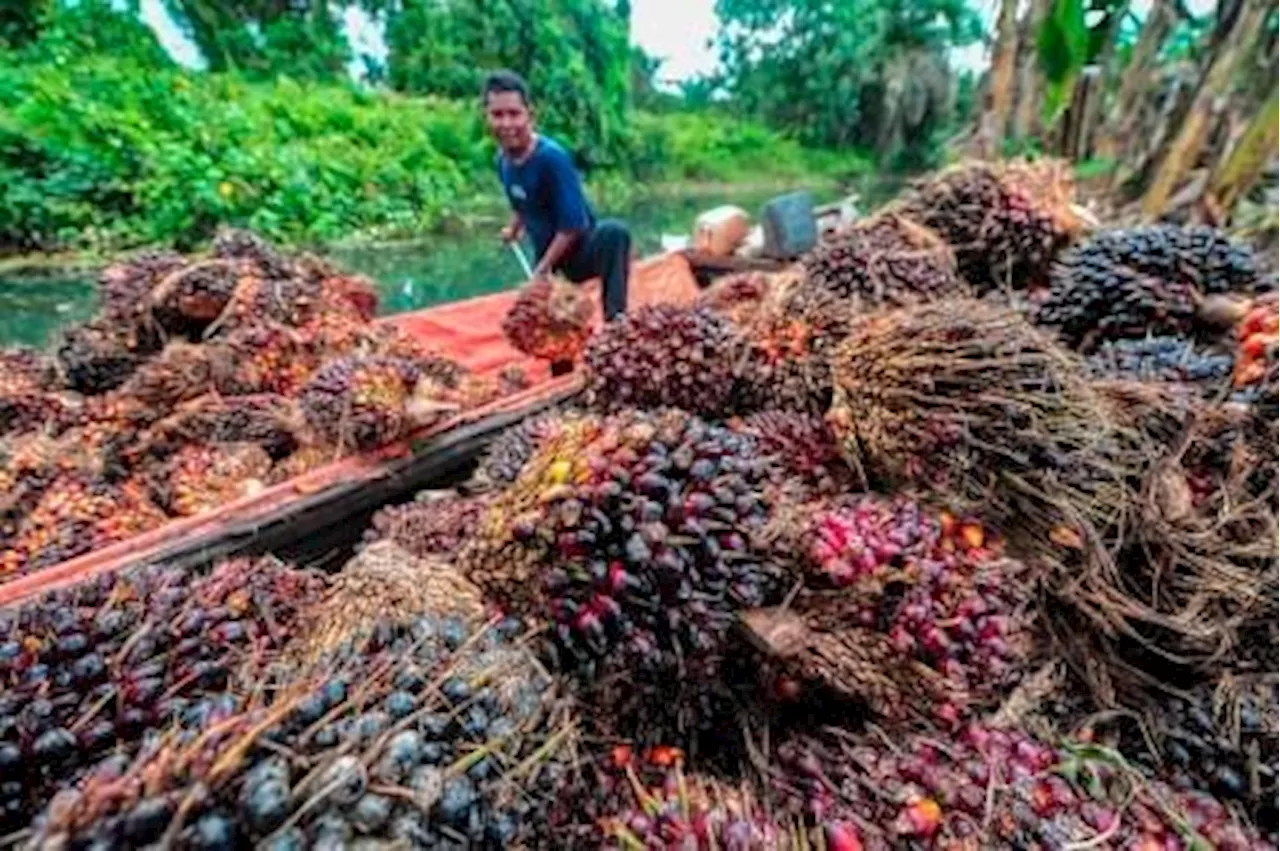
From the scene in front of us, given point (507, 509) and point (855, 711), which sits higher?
point (507, 509)

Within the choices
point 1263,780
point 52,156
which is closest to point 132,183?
point 52,156

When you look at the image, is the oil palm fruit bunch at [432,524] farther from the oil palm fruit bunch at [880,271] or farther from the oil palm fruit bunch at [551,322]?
the oil palm fruit bunch at [551,322]

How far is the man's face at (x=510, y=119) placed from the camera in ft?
11.7

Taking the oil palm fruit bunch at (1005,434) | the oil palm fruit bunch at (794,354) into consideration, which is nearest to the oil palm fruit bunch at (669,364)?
the oil palm fruit bunch at (794,354)

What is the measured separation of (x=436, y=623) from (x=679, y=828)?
32cm

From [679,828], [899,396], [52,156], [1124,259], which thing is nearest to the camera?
[679,828]

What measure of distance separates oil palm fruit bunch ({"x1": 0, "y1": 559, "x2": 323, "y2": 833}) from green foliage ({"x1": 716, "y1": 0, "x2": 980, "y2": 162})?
89.8 feet

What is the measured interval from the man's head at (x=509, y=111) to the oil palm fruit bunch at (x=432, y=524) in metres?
2.52

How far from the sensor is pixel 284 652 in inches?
36.2

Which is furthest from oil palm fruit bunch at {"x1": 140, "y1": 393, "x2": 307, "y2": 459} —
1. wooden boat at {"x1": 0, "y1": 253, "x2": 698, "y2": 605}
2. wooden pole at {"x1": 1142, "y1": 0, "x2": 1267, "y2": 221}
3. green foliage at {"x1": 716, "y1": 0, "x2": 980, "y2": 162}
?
green foliage at {"x1": 716, "y1": 0, "x2": 980, "y2": 162}

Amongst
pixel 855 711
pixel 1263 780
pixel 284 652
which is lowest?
pixel 1263 780

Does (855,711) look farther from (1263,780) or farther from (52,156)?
(52,156)

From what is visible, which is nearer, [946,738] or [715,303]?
[946,738]

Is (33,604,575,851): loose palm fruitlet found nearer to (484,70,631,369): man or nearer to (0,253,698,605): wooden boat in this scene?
(0,253,698,605): wooden boat
